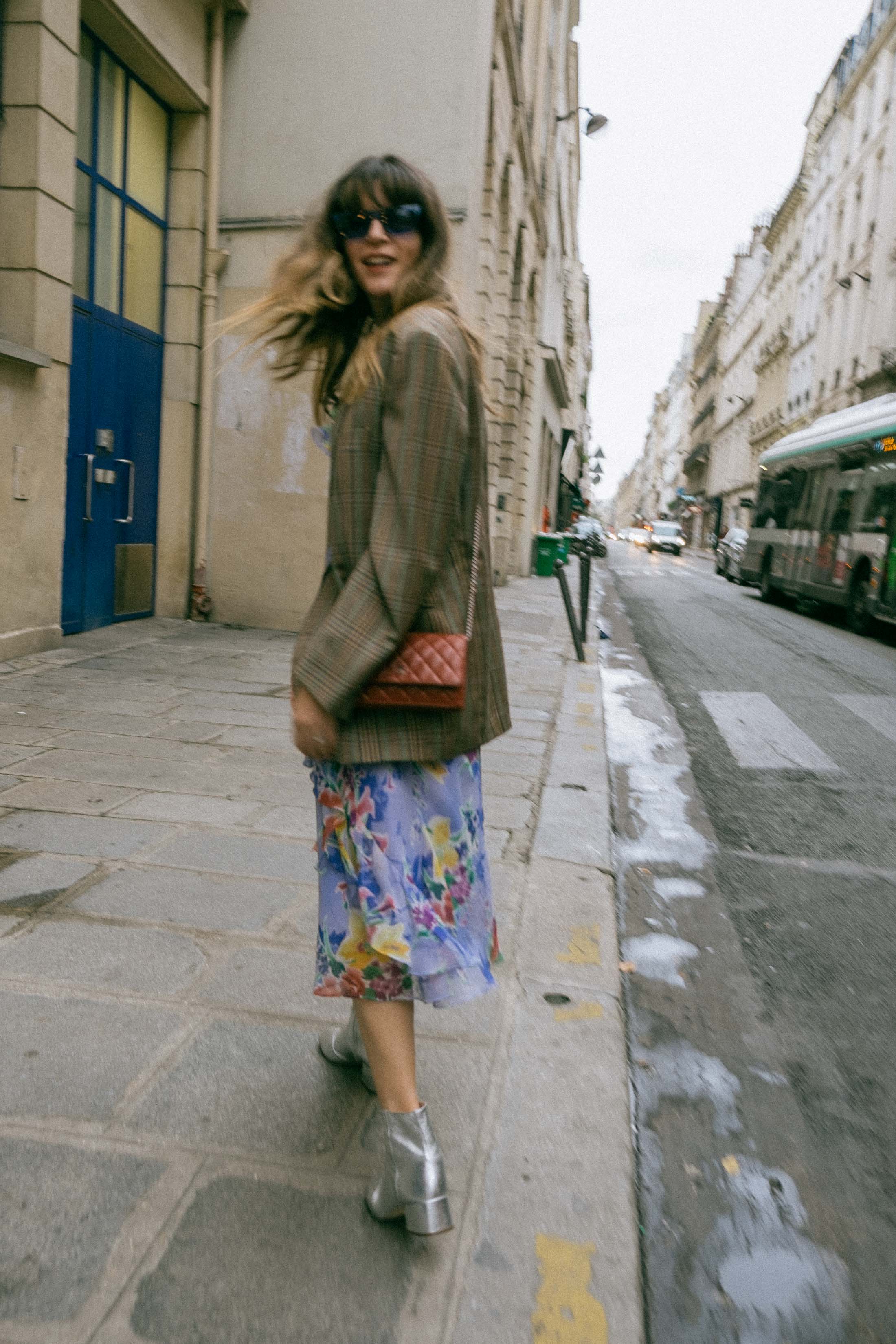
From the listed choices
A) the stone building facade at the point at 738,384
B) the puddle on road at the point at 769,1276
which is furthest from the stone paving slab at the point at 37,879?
the stone building facade at the point at 738,384

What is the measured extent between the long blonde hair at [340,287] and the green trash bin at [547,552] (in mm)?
18609

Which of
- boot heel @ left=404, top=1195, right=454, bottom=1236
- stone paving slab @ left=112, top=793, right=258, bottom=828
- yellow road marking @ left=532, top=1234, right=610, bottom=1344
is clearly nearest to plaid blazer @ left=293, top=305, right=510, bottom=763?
boot heel @ left=404, top=1195, right=454, bottom=1236

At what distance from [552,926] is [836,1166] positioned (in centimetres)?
117

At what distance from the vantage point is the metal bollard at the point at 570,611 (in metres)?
8.63

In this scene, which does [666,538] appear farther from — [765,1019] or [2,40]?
[765,1019]

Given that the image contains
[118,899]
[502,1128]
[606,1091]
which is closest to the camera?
[502,1128]

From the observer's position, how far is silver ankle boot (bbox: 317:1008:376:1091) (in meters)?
2.31

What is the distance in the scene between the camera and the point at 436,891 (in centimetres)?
191

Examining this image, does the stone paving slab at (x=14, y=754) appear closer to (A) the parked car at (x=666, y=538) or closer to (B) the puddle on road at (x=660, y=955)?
(B) the puddle on road at (x=660, y=955)

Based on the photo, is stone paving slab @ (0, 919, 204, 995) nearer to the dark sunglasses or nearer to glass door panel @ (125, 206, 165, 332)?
the dark sunglasses

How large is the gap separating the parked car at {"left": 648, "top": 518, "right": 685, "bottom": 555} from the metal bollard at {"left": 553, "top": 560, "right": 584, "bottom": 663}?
1739 inches

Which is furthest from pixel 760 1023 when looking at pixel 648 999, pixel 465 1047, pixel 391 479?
pixel 391 479

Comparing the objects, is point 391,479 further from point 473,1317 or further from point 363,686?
point 473,1317

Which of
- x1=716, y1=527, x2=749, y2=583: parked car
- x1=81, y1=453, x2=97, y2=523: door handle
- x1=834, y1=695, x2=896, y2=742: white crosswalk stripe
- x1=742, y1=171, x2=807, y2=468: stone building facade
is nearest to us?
x1=834, y1=695, x2=896, y2=742: white crosswalk stripe
